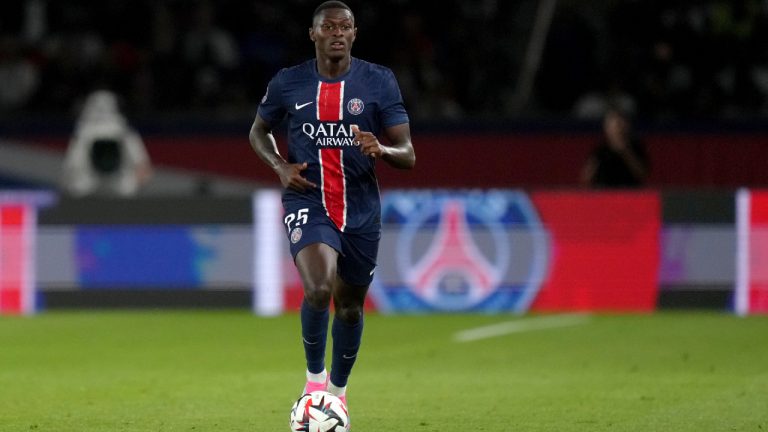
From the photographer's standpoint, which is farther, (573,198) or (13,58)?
(13,58)

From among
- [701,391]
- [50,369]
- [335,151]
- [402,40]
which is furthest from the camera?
[402,40]

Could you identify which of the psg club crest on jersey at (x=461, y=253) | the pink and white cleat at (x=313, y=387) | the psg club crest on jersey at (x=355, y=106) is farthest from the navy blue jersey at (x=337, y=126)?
the psg club crest on jersey at (x=461, y=253)

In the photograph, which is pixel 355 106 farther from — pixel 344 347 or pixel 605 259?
pixel 605 259

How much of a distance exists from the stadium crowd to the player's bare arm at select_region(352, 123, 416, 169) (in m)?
10.8

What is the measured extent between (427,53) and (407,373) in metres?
9.53

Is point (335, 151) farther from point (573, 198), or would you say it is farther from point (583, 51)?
point (583, 51)

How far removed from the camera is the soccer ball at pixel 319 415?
7.42m

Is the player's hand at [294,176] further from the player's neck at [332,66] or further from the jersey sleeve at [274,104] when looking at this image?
the player's neck at [332,66]

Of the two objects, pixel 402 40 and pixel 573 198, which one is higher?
pixel 402 40

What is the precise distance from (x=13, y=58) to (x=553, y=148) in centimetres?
723

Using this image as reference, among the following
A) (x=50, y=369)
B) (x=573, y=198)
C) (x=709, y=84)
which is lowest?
(x=50, y=369)

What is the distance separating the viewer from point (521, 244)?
617 inches

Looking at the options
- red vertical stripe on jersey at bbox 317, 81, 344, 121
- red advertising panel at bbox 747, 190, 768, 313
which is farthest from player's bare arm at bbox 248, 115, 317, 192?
red advertising panel at bbox 747, 190, 768, 313

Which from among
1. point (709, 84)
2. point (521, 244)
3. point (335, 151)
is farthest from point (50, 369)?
point (709, 84)
